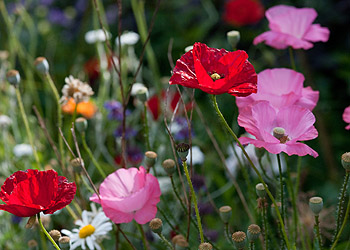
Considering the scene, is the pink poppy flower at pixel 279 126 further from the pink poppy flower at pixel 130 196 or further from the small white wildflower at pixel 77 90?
the small white wildflower at pixel 77 90

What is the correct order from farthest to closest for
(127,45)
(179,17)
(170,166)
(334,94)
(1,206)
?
(179,17) < (334,94) < (127,45) < (170,166) < (1,206)

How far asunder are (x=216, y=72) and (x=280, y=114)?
3.5 inches

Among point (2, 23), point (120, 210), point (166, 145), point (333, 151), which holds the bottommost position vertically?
point (333, 151)

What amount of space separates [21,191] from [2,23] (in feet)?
3.99

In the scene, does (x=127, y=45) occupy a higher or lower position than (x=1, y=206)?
lower

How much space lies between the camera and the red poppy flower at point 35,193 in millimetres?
518

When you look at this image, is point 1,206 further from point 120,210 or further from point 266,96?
point 266,96

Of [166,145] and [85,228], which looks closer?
[85,228]

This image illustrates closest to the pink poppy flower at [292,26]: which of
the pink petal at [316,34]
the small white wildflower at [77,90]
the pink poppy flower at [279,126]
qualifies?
the pink petal at [316,34]

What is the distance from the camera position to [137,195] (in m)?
0.58

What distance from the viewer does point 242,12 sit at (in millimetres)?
1545

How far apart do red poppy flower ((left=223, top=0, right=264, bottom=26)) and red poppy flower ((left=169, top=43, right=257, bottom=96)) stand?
1005mm

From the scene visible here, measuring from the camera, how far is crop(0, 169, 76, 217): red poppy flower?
52cm

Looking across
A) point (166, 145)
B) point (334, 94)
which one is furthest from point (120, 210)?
point (334, 94)
